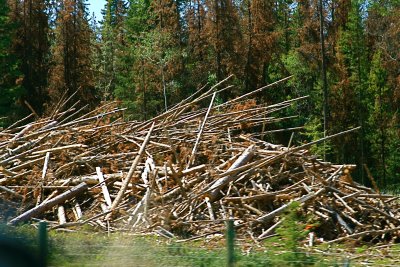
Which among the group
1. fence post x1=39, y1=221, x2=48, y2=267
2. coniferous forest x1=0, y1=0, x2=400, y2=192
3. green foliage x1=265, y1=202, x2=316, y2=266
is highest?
coniferous forest x1=0, y1=0, x2=400, y2=192

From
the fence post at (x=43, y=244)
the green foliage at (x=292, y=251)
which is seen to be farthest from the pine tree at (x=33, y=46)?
the fence post at (x=43, y=244)

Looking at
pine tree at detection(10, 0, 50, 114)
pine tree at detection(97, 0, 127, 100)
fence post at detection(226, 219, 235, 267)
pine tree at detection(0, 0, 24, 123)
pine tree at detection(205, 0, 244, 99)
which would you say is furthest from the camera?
pine tree at detection(97, 0, 127, 100)

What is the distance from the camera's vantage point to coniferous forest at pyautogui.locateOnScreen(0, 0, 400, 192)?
41094 mm

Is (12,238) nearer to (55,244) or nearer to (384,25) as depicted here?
(55,244)

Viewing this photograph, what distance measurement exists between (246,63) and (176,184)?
97.8 feet

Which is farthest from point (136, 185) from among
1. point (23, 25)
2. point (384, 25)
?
point (23, 25)

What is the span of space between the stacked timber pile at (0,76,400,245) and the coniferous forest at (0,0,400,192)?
2427cm

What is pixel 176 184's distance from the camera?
1374cm

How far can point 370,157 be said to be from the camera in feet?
142

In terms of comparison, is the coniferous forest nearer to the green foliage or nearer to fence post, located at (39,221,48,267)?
the green foliage

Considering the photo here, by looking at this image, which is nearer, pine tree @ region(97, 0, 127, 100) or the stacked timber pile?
the stacked timber pile

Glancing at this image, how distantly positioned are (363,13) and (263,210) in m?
33.8

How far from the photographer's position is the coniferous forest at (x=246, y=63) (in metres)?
41.1

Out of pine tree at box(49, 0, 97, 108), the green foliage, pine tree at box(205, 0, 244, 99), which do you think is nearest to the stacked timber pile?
the green foliage
